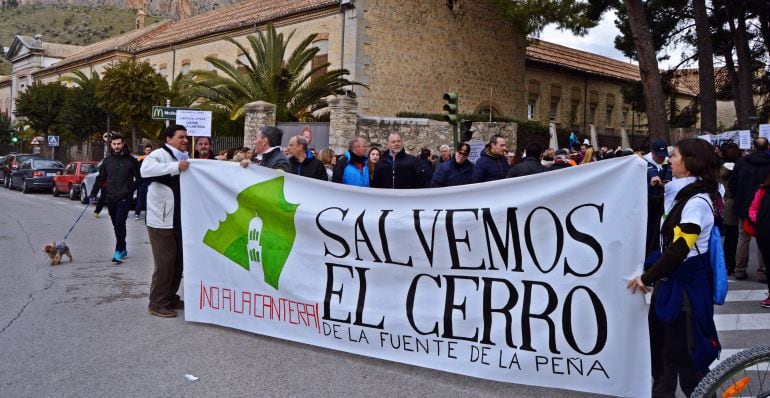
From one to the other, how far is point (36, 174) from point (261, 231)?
88.4 feet

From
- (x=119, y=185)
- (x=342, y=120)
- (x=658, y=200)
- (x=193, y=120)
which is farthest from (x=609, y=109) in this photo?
(x=658, y=200)

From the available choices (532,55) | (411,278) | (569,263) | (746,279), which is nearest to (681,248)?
(569,263)

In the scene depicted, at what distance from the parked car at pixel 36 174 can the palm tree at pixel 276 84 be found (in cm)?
845

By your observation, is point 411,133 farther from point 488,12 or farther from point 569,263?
point 569,263

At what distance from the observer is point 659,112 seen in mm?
20797

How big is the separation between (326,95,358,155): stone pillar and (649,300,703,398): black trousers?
18.1m

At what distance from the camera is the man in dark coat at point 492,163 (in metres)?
8.95

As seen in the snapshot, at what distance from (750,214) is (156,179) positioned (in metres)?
6.40

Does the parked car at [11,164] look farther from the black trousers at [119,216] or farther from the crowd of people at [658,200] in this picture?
the black trousers at [119,216]

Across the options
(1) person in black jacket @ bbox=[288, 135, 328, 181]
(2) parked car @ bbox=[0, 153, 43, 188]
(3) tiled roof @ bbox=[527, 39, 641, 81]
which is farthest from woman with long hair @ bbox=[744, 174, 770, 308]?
(2) parked car @ bbox=[0, 153, 43, 188]

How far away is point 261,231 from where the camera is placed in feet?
20.9

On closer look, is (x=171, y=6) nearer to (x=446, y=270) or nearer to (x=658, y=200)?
(x=658, y=200)

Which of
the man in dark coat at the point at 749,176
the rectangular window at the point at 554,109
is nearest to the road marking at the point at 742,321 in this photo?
the man in dark coat at the point at 749,176

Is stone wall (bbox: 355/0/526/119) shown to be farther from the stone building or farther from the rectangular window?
the rectangular window
